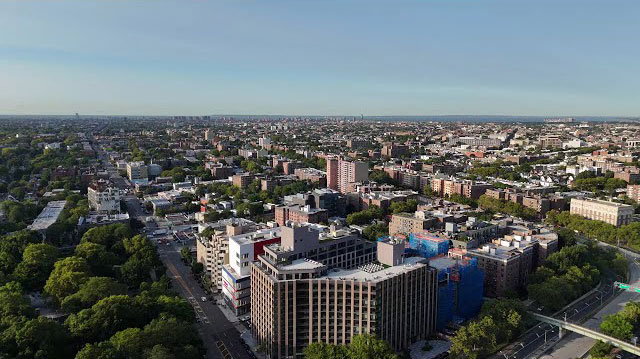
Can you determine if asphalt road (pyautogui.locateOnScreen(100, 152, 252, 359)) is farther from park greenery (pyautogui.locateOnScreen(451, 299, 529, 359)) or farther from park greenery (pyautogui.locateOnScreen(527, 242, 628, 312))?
park greenery (pyautogui.locateOnScreen(527, 242, 628, 312))

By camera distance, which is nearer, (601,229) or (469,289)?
(469,289)

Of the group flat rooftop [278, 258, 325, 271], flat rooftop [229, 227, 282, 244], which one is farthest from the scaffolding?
flat rooftop [229, 227, 282, 244]

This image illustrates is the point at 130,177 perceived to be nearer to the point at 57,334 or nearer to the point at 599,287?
the point at 57,334

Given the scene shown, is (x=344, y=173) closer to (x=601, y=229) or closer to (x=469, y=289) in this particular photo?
(x=601, y=229)

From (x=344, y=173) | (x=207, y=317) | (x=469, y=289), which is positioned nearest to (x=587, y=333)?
(x=469, y=289)

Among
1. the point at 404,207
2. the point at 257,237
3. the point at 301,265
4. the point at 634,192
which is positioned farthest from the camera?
the point at 634,192

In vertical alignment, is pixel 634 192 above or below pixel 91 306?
above
